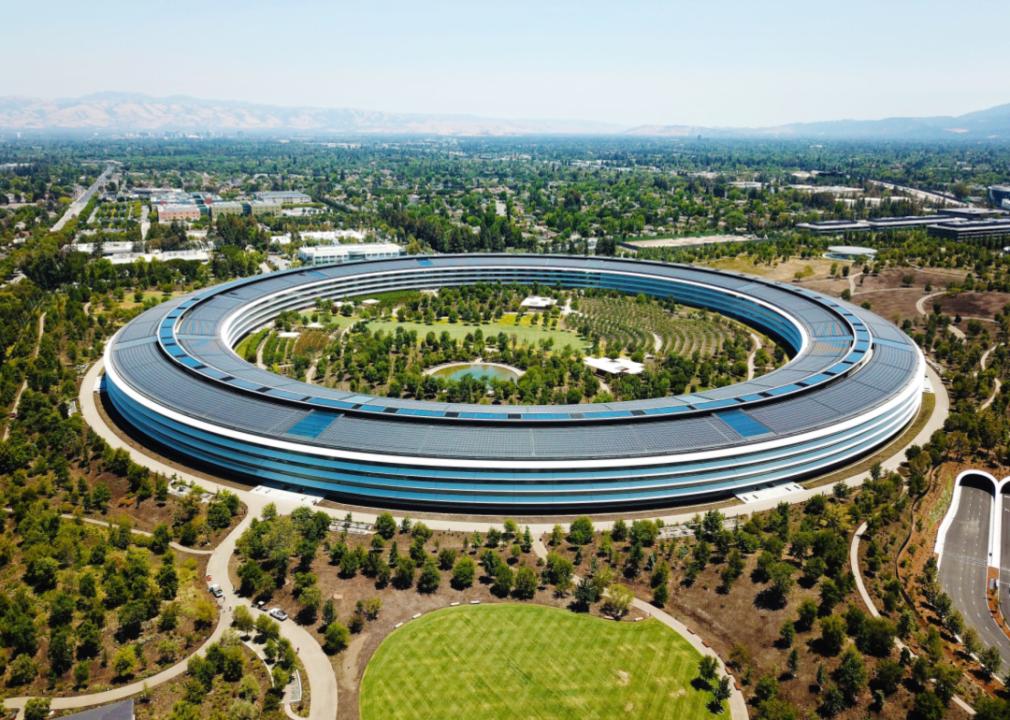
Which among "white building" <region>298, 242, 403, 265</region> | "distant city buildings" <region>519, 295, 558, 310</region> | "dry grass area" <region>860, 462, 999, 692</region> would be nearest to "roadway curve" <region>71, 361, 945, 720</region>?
"dry grass area" <region>860, 462, 999, 692</region>

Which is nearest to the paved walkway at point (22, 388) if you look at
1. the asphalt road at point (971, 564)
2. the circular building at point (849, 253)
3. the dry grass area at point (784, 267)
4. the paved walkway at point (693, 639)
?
the paved walkway at point (693, 639)

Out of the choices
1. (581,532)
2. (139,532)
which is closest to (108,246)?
(139,532)

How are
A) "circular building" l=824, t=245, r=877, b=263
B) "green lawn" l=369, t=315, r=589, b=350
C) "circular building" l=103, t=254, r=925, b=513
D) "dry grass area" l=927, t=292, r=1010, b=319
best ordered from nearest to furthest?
"circular building" l=103, t=254, r=925, b=513
"green lawn" l=369, t=315, r=589, b=350
"dry grass area" l=927, t=292, r=1010, b=319
"circular building" l=824, t=245, r=877, b=263

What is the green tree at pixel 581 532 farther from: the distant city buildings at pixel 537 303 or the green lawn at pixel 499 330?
the distant city buildings at pixel 537 303

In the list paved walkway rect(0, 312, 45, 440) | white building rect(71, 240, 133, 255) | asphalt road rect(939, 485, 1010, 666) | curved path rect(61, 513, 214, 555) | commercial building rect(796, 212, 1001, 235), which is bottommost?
asphalt road rect(939, 485, 1010, 666)

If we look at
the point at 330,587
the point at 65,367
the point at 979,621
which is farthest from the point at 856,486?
the point at 65,367

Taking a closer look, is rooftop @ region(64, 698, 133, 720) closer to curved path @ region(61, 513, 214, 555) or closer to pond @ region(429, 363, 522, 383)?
curved path @ region(61, 513, 214, 555)
